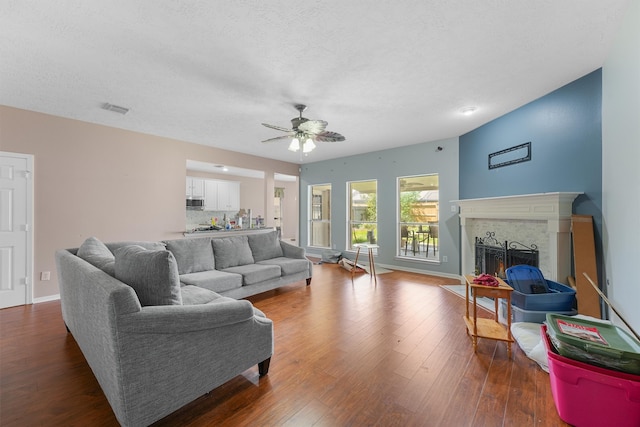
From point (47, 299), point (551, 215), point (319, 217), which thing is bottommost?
point (47, 299)

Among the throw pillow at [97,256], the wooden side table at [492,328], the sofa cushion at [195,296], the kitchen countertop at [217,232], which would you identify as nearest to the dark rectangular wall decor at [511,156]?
the wooden side table at [492,328]

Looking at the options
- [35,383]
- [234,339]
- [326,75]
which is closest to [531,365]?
[234,339]

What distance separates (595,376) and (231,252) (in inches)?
155

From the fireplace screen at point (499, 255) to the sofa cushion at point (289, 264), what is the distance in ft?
9.62

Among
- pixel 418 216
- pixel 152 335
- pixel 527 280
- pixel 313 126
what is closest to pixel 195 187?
pixel 313 126

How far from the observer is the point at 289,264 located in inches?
168

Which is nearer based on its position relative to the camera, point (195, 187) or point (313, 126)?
point (313, 126)

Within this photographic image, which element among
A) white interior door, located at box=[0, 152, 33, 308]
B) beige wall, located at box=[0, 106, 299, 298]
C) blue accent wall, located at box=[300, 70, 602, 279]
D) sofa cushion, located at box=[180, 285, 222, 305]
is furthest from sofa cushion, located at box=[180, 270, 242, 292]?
blue accent wall, located at box=[300, 70, 602, 279]

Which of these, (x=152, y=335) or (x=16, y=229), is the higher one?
(x=16, y=229)

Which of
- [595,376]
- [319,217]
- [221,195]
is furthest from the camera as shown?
[221,195]

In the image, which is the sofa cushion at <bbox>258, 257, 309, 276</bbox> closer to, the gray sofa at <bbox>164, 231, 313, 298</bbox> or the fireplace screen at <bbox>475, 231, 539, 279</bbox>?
the gray sofa at <bbox>164, 231, 313, 298</bbox>

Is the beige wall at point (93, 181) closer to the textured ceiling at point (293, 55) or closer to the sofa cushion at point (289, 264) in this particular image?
the textured ceiling at point (293, 55)

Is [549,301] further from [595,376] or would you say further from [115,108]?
[115,108]

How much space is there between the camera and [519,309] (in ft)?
9.10
